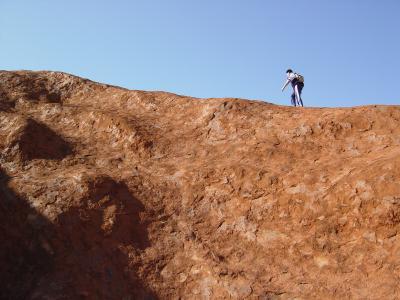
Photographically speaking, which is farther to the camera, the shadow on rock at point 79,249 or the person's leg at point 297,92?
the person's leg at point 297,92

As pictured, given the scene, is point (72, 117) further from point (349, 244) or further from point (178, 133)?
point (349, 244)

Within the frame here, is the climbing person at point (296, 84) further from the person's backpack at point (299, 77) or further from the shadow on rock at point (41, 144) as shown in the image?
the shadow on rock at point (41, 144)

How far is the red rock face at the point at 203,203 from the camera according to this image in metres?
9.19

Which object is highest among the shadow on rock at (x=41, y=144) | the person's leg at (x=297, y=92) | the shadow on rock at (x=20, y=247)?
the person's leg at (x=297, y=92)

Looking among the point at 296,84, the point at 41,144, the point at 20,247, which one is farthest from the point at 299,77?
the point at 20,247

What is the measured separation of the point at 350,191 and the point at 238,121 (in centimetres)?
502

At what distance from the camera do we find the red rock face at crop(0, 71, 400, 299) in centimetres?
919

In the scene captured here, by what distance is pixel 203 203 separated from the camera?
37.5ft

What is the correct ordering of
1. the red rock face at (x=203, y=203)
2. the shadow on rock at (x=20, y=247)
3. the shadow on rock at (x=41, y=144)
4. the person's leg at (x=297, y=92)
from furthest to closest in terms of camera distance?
the person's leg at (x=297, y=92), the shadow on rock at (x=41, y=144), the red rock face at (x=203, y=203), the shadow on rock at (x=20, y=247)

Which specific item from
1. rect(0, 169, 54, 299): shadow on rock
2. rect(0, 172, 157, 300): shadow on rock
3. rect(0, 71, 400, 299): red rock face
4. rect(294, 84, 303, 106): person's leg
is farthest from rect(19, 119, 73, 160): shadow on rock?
rect(294, 84, 303, 106): person's leg

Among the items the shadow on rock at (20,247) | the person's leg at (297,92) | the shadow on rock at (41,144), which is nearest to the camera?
the shadow on rock at (20,247)

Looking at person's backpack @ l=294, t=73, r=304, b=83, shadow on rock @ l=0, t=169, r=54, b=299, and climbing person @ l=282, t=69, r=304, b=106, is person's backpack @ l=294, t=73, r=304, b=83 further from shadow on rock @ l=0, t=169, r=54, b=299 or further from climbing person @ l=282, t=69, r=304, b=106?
shadow on rock @ l=0, t=169, r=54, b=299

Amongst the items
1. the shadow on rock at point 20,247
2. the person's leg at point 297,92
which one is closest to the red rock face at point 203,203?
the shadow on rock at point 20,247

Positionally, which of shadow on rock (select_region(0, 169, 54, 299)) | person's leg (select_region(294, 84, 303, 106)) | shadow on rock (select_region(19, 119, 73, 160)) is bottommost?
shadow on rock (select_region(0, 169, 54, 299))
